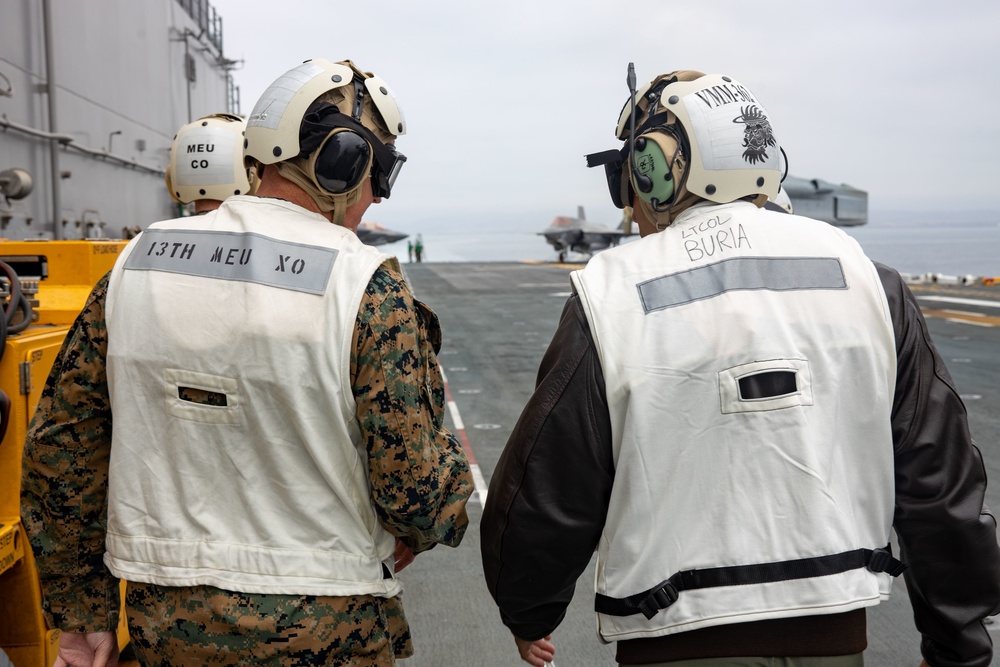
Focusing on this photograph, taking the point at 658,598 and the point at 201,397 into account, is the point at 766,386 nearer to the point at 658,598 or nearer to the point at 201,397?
the point at 658,598

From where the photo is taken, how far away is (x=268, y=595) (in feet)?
6.32

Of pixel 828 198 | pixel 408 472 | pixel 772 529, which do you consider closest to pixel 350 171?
pixel 408 472

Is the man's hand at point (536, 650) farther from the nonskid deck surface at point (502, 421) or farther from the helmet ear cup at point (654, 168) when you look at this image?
the nonskid deck surface at point (502, 421)

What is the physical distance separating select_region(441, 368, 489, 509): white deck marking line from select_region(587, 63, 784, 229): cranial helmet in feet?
9.06

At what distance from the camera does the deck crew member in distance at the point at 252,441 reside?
1.93 m

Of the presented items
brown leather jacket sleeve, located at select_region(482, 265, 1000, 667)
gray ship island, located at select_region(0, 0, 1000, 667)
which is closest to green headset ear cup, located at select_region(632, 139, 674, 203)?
brown leather jacket sleeve, located at select_region(482, 265, 1000, 667)

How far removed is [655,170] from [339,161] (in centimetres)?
82

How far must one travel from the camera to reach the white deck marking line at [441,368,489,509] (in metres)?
6.27

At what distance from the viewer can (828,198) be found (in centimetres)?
4025

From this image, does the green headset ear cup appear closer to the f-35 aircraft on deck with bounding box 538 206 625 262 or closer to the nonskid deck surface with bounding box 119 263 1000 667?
the nonskid deck surface with bounding box 119 263 1000 667

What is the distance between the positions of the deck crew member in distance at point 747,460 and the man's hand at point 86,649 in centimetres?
108

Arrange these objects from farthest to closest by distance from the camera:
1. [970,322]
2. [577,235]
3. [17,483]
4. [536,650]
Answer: [577,235] → [970,322] → [17,483] → [536,650]

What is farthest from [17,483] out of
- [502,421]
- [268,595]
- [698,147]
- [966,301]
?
[966,301]

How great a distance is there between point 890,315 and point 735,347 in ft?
1.29
